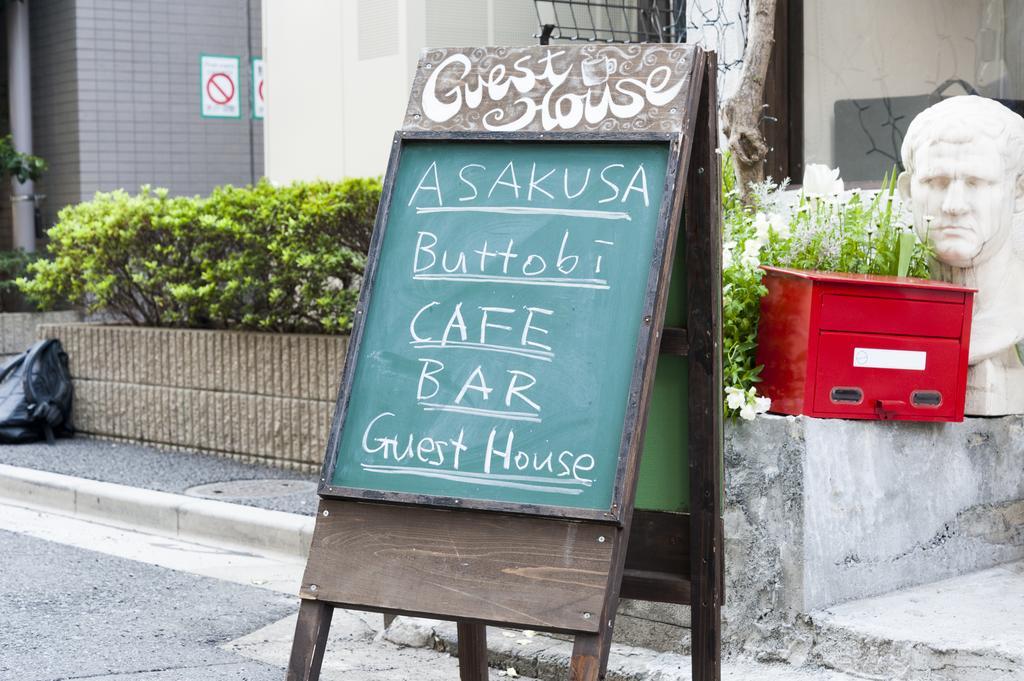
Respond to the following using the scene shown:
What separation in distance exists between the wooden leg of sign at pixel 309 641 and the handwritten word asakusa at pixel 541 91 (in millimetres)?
1322

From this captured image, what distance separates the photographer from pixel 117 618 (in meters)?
5.36

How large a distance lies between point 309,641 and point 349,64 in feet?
23.4

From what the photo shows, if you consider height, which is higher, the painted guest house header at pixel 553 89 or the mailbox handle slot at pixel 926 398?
the painted guest house header at pixel 553 89

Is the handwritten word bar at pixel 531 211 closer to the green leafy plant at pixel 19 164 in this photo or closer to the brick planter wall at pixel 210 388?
the brick planter wall at pixel 210 388

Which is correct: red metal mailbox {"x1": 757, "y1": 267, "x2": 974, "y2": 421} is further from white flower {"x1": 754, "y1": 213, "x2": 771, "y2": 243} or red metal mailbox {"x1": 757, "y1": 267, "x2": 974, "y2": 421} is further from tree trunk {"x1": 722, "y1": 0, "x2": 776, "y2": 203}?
tree trunk {"x1": 722, "y1": 0, "x2": 776, "y2": 203}

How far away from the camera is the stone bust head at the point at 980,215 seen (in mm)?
4676

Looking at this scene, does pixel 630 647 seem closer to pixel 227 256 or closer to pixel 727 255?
pixel 727 255

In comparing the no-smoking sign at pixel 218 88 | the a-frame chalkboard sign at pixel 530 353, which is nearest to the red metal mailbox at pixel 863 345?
the a-frame chalkboard sign at pixel 530 353

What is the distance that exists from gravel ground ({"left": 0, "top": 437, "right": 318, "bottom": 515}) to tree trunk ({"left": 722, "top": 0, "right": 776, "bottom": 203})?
3.16 meters

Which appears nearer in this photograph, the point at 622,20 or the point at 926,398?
the point at 926,398

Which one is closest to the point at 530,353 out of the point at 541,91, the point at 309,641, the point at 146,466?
the point at 541,91

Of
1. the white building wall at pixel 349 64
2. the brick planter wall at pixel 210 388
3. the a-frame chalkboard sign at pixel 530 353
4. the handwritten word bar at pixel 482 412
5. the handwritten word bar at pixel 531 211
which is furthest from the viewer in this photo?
the white building wall at pixel 349 64

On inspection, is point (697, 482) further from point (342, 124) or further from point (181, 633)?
point (342, 124)

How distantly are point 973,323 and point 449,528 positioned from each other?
2527 mm
